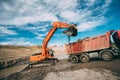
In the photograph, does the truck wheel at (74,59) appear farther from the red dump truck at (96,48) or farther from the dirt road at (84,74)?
the dirt road at (84,74)

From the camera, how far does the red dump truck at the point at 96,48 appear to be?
39.3 feet

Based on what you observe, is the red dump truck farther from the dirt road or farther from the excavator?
the excavator

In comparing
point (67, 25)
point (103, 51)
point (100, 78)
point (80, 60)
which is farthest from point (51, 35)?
point (100, 78)

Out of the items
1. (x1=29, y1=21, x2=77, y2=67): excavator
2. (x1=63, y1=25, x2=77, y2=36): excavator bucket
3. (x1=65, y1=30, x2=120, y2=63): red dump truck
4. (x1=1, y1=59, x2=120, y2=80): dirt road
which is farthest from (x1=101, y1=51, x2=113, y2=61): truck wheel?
(x1=29, y1=21, x2=77, y2=67): excavator

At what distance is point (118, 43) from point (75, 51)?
490 cm

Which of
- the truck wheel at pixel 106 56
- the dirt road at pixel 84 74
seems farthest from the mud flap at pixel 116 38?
the dirt road at pixel 84 74

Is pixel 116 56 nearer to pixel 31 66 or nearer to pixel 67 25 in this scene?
pixel 67 25

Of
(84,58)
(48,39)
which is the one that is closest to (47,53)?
(48,39)

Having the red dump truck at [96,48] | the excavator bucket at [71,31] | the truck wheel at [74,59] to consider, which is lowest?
the truck wheel at [74,59]

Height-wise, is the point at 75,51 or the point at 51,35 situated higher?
the point at 51,35

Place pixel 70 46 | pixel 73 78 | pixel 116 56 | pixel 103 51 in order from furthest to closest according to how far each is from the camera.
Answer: pixel 70 46, pixel 116 56, pixel 103 51, pixel 73 78

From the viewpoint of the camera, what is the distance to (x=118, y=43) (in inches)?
504

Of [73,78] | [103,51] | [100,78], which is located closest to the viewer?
[100,78]

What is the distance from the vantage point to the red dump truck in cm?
1197
